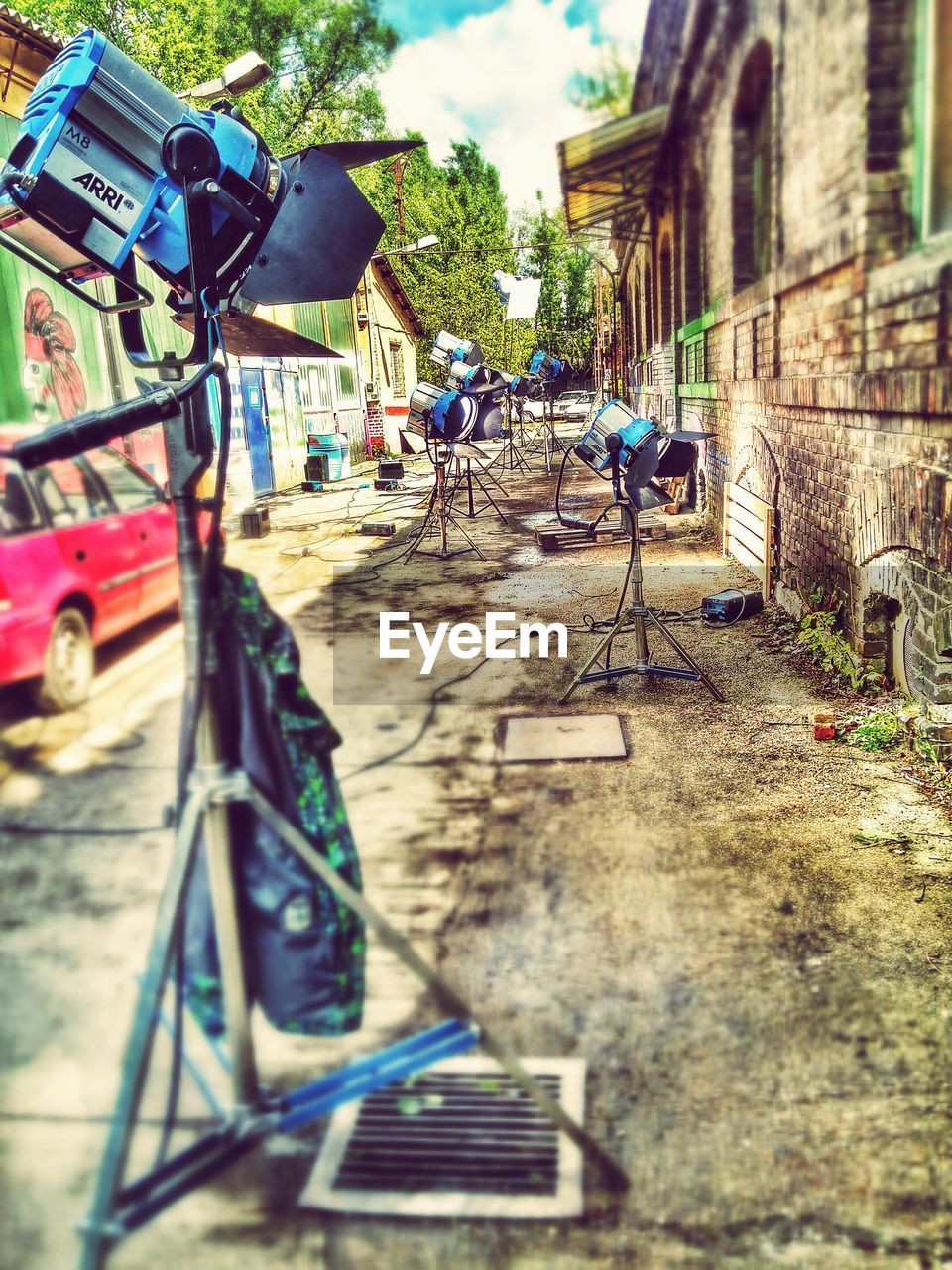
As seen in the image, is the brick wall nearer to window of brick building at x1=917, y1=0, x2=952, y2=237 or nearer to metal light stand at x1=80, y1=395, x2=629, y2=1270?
window of brick building at x1=917, y1=0, x2=952, y2=237

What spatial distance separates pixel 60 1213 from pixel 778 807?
2863 mm

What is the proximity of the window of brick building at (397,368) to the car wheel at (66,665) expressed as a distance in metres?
26.6

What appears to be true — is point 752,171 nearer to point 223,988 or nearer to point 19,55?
point 19,55

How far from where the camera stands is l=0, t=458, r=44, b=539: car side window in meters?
1.72

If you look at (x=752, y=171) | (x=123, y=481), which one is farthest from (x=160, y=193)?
(x=752, y=171)

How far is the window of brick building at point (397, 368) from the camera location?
27.6 meters

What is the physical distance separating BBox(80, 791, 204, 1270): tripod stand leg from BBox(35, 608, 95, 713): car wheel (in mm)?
315

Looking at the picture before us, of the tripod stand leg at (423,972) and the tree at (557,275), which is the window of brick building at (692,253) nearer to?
the tree at (557,275)

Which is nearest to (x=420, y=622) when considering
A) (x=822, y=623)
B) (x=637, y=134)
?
(x=822, y=623)

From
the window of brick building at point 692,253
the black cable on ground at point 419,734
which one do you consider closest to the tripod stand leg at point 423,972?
the black cable on ground at point 419,734

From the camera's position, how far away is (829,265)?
508 centimetres

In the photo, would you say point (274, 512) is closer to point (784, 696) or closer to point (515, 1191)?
point (784, 696)

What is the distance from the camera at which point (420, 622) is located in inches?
290

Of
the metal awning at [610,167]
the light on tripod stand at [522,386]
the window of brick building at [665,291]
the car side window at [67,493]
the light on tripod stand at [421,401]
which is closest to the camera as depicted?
the car side window at [67,493]
